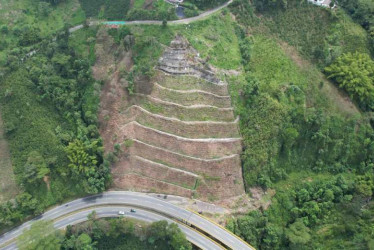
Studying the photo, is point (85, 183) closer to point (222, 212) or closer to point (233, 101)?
point (222, 212)

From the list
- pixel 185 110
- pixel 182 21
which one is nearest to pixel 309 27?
pixel 182 21

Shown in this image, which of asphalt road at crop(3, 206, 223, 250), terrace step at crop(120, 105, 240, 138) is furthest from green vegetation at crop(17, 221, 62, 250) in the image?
terrace step at crop(120, 105, 240, 138)

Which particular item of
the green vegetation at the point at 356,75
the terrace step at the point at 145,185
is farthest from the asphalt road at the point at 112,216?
the green vegetation at the point at 356,75

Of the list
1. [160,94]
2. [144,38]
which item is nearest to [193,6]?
[144,38]

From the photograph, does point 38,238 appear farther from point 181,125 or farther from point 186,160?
point 181,125

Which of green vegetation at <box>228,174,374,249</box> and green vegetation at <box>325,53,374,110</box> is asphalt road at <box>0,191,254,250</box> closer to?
green vegetation at <box>228,174,374,249</box>

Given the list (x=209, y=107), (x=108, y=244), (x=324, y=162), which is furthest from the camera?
(x=324, y=162)

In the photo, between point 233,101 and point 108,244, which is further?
point 233,101
